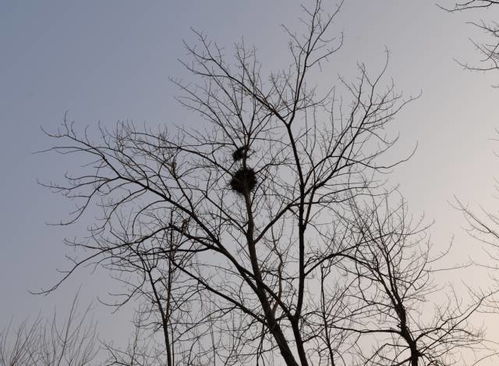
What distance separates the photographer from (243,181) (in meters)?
4.69

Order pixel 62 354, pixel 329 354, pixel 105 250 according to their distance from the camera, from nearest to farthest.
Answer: pixel 105 250 → pixel 329 354 → pixel 62 354

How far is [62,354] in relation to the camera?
307 inches

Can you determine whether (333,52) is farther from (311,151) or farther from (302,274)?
(302,274)

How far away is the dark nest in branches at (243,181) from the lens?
4.65 metres

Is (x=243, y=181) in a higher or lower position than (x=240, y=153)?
lower

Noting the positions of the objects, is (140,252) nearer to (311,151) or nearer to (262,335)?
(262,335)

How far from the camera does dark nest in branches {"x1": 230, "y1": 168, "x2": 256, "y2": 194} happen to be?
4.65m

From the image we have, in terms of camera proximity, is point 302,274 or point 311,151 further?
point 311,151

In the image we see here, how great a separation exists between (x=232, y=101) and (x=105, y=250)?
1.70m

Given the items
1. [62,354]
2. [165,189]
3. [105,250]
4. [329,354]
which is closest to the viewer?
[105,250]

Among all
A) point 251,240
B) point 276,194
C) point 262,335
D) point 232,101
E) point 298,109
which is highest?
point 232,101

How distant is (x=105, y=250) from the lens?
3809 millimetres

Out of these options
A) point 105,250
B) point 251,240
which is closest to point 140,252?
point 105,250

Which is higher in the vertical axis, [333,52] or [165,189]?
[333,52]
